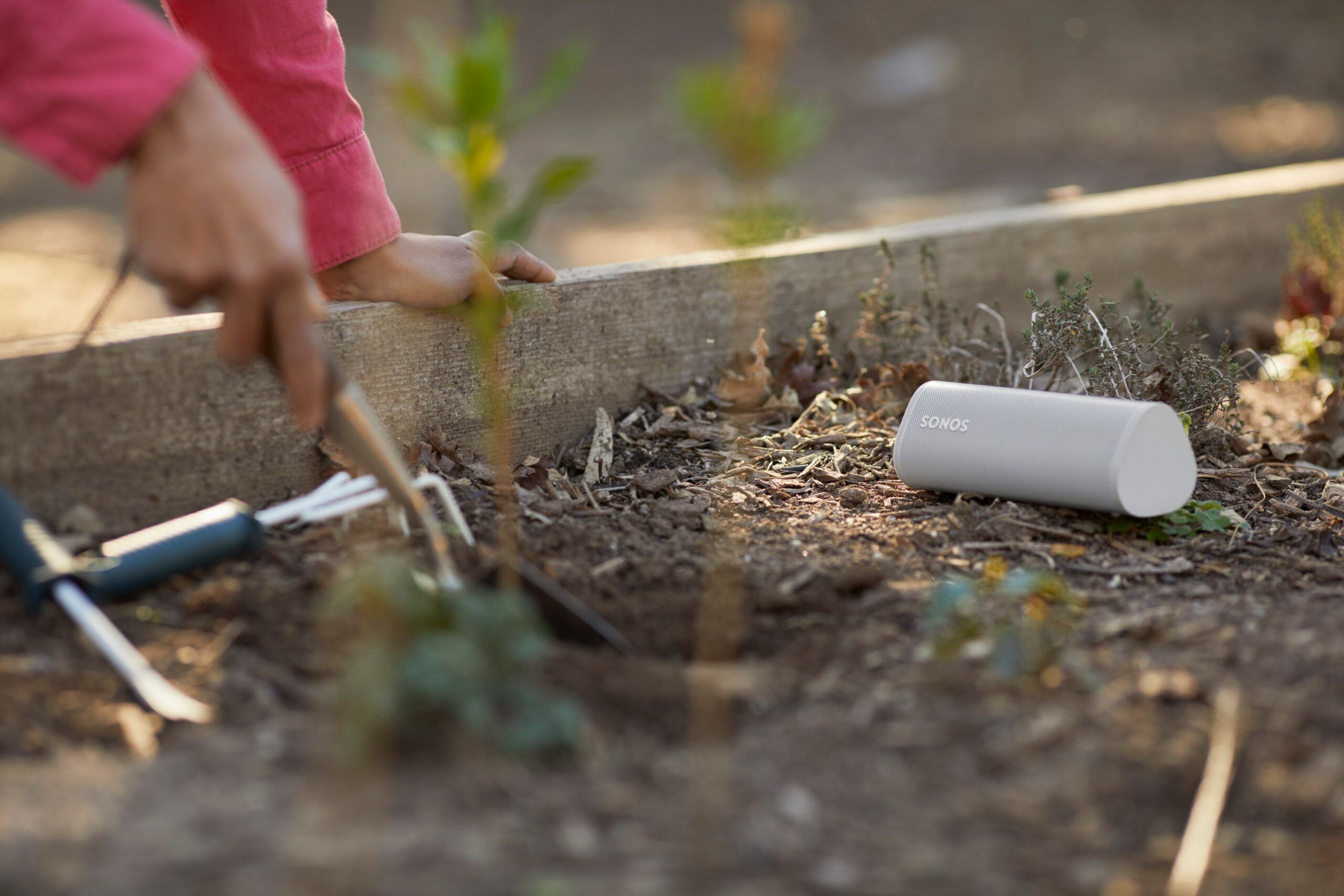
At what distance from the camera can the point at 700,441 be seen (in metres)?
2.46

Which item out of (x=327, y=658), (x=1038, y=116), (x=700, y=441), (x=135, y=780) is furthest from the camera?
(x=1038, y=116)

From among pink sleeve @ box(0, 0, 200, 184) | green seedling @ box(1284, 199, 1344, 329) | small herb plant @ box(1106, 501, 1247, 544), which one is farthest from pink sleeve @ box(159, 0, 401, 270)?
green seedling @ box(1284, 199, 1344, 329)

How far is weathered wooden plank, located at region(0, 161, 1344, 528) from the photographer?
6.44 ft

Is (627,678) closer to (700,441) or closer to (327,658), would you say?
(327,658)

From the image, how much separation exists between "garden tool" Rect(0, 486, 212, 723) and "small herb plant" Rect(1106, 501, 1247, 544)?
144 centimetres

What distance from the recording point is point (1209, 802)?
1.22m

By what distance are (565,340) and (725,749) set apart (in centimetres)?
130

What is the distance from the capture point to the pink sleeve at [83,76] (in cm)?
134

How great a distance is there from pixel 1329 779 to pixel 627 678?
73cm

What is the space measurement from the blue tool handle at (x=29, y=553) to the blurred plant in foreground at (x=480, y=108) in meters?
0.72

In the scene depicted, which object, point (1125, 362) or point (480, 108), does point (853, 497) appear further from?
point (480, 108)

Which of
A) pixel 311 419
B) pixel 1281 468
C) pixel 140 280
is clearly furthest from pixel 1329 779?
pixel 140 280

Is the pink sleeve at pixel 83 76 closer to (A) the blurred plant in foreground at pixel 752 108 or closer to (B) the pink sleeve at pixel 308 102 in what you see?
(A) the blurred plant in foreground at pixel 752 108

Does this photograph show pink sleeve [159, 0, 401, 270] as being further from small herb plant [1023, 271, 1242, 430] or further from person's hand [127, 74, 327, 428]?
small herb plant [1023, 271, 1242, 430]
